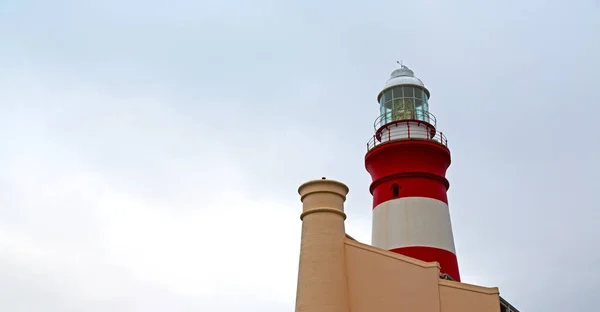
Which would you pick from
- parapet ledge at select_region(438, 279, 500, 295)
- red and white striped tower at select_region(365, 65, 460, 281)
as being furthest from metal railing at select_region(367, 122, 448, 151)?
parapet ledge at select_region(438, 279, 500, 295)

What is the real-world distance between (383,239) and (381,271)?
17.8 ft

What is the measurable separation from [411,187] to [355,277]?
5.81 metres

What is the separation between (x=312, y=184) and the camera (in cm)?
1470

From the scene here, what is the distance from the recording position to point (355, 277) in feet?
46.6

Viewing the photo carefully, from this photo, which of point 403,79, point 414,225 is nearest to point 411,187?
point 414,225

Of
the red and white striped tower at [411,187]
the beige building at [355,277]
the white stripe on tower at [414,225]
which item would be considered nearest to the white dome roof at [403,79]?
the red and white striped tower at [411,187]

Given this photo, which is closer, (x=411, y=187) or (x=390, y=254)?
(x=390, y=254)

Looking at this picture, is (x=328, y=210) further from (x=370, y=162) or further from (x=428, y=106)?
(x=428, y=106)

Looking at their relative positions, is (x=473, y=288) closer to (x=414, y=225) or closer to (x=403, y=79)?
(x=414, y=225)

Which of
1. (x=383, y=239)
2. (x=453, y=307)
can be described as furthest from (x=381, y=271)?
(x=383, y=239)

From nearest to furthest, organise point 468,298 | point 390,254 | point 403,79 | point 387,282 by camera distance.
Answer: point 468,298
point 387,282
point 390,254
point 403,79

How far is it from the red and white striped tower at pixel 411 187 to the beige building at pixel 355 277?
433 centimetres

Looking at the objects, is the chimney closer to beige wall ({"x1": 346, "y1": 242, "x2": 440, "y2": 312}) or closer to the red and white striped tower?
beige wall ({"x1": 346, "y1": 242, "x2": 440, "y2": 312})

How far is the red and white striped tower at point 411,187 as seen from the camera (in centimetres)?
1877
